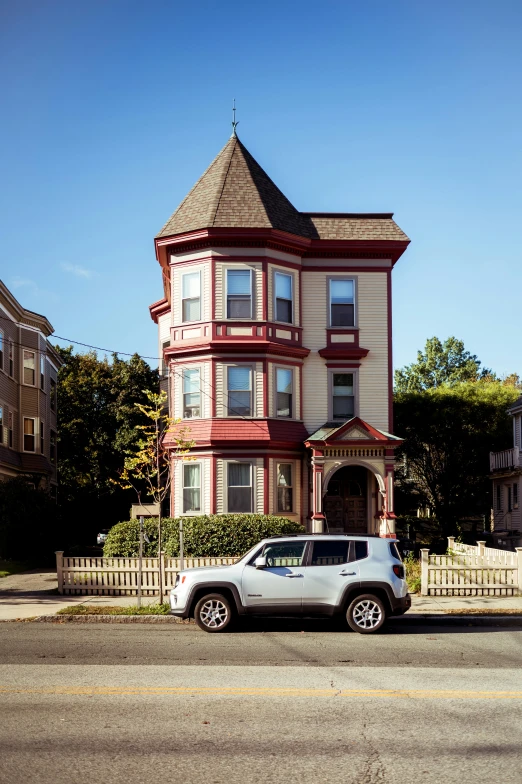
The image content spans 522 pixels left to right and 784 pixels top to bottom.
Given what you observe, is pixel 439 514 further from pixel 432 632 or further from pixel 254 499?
pixel 432 632

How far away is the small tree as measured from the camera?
19.6 m

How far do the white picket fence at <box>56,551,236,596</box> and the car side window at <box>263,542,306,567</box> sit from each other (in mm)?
4829

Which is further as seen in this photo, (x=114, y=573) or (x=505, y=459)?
(x=505, y=459)

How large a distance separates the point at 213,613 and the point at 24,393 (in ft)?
105

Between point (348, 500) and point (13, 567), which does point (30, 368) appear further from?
point (348, 500)

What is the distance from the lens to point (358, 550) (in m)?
15.1

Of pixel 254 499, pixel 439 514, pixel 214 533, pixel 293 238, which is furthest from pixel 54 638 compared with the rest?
pixel 439 514

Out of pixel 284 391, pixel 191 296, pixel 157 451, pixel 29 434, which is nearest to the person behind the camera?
pixel 157 451

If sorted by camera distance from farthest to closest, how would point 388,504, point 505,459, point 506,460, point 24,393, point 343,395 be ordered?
point 24,393 → point 505,459 → point 506,460 → point 343,395 → point 388,504

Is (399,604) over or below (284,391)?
below

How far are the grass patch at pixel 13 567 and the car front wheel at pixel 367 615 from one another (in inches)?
581

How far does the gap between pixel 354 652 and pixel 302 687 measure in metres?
2.94

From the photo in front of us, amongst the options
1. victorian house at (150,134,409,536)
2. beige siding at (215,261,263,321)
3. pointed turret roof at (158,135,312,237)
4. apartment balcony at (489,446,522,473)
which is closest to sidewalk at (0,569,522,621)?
victorian house at (150,134,409,536)

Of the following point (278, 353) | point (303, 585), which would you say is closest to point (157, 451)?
point (303, 585)
